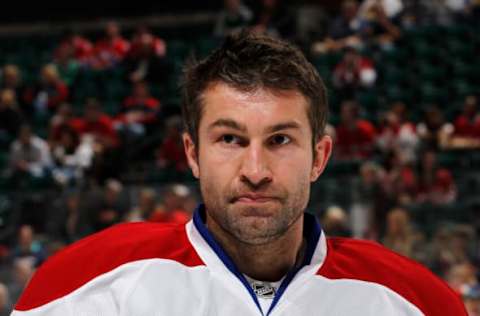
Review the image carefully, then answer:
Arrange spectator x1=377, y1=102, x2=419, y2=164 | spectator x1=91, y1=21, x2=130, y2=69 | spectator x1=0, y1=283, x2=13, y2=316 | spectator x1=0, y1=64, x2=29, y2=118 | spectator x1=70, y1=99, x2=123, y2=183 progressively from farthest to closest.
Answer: spectator x1=91, y1=21, x2=130, y2=69 → spectator x1=0, y1=64, x2=29, y2=118 → spectator x1=377, y1=102, x2=419, y2=164 → spectator x1=70, y1=99, x2=123, y2=183 → spectator x1=0, y1=283, x2=13, y2=316

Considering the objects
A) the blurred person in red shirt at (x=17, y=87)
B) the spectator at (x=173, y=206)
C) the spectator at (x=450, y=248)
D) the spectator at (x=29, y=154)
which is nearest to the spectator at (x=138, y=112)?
the spectator at (x=29, y=154)

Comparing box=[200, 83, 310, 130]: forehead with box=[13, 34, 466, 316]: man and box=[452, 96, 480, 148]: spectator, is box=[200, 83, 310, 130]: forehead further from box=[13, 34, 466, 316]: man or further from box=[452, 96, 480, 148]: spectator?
box=[452, 96, 480, 148]: spectator

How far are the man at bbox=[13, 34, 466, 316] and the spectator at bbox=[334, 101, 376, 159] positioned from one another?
7.43 metres

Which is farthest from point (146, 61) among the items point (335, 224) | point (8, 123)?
point (335, 224)

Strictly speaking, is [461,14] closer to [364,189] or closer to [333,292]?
[364,189]

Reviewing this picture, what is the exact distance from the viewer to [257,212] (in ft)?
7.48

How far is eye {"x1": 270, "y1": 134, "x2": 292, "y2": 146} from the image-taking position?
2.29 m

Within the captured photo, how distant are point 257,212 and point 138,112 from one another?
925 centimetres

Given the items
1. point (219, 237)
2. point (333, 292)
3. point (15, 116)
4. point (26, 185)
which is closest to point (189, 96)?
point (219, 237)

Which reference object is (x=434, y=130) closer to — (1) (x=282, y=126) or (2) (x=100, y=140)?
(2) (x=100, y=140)

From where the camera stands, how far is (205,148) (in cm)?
234

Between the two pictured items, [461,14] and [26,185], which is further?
[461,14]

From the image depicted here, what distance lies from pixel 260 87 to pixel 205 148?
6.9 inches

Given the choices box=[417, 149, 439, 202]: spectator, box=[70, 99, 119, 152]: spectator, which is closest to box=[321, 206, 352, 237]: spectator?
box=[417, 149, 439, 202]: spectator
